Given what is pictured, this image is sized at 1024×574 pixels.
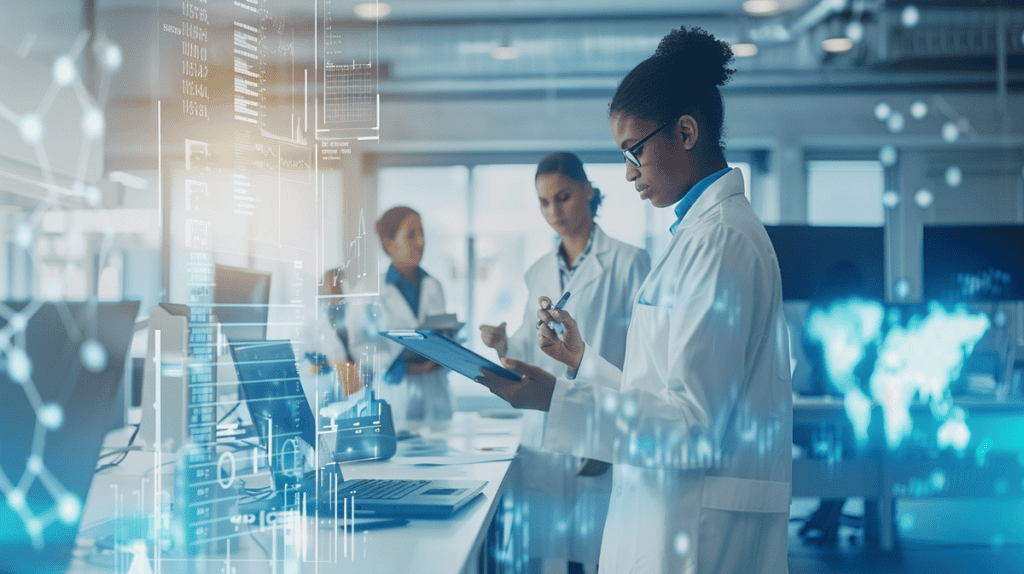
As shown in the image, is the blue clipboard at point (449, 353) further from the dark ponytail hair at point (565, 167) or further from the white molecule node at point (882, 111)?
the white molecule node at point (882, 111)

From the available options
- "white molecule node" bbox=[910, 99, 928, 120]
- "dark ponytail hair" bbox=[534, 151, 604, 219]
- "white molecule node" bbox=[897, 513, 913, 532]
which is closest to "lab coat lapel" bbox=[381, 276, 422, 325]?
"dark ponytail hair" bbox=[534, 151, 604, 219]

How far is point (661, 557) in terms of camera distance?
37.5 inches

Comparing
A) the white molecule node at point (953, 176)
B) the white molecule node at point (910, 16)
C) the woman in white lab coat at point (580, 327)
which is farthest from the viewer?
the white molecule node at point (953, 176)

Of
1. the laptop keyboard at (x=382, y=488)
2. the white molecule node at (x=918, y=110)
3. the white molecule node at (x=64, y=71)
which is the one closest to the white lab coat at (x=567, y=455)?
the laptop keyboard at (x=382, y=488)

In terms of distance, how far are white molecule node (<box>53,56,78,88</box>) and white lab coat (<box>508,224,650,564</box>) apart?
1.65 metres

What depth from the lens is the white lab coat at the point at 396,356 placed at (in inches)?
96.5

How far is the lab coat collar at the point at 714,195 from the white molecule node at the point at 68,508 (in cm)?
89

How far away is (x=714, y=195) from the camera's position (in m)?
1.00

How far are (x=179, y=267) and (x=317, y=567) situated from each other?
425 millimetres

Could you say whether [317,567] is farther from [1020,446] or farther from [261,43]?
[1020,446]

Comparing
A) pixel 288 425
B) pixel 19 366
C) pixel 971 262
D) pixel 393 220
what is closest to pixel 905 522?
pixel 971 262

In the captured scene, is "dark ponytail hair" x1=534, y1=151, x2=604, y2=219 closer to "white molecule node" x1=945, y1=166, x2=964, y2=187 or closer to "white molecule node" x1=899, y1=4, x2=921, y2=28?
"white molecule node" x1=899, y1=4, x2=921, y2=28

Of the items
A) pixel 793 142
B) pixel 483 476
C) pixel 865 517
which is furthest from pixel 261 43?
pixel 793 142

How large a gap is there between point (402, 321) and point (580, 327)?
0.94 meters
